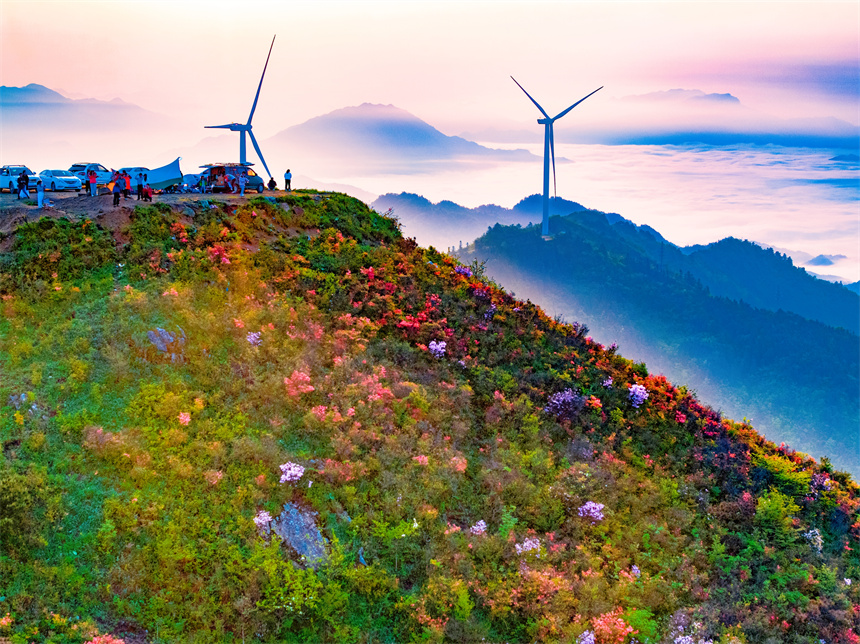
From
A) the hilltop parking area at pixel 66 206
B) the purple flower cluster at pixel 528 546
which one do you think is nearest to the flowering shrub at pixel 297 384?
the purple flower cluster at pixel 528 546

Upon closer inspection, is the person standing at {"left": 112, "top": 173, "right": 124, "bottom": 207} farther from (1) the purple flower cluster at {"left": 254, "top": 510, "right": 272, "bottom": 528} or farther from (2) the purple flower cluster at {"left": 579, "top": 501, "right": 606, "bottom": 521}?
(2) the purple flower cluster at {"left": 579, "top": 501, "right": 606, "bottom": 521}

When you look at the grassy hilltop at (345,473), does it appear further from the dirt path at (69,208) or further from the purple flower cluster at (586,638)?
the dirt path at (69,208)

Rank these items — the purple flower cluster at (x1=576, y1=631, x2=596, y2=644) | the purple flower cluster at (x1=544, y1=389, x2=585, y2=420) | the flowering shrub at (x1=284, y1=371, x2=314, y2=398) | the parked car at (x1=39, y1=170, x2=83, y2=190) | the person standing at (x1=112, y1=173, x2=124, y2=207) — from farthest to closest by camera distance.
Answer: the parked car at (x1=39, y1=170, x2=83, y2=190), the person standing at (x1=112, y1=173, x2=124, y2=207), the purple flower cluster at (x1=544, y1=389, x2=585, y2=420), the flowering shrub at (x1=284, y1=371, x2=314, y2=398), the purple flower cluster at (x1=576, y1=631, x2=596, y2=644)

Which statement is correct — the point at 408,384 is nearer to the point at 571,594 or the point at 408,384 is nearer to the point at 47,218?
the point at 571,594

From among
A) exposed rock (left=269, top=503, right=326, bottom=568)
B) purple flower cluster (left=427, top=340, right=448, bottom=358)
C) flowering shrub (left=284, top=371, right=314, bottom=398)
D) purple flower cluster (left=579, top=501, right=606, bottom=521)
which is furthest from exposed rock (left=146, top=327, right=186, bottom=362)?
purple flower cluster (left=579, top=501, right=606, bottom=521)

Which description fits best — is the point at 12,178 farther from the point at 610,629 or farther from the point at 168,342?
the point at 610,629

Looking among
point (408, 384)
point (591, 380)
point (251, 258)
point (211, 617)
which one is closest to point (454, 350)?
point (408, 384)

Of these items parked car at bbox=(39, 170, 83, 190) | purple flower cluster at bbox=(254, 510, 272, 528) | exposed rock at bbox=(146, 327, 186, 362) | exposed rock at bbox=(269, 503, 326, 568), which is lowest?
exposed rock at bbox=(269, 503, 326, 568)
